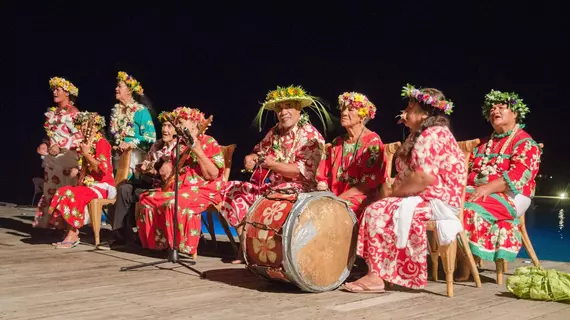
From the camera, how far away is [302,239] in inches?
137

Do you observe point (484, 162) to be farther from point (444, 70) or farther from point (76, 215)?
point (444, 70)

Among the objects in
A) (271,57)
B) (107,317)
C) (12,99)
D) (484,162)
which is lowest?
(107,317)

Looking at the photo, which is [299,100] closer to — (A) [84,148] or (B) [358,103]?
(B) [358,103]

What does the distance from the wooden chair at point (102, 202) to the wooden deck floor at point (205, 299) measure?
92 centimetres

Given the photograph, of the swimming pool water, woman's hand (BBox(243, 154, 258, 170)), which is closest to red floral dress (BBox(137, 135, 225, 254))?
woman's hand (BBox(243, 154, 258, 170))

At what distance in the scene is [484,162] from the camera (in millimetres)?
4375

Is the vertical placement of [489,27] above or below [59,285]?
above

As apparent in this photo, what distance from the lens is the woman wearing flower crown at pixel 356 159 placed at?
4.21 meters

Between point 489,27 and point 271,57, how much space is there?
14.1 ft

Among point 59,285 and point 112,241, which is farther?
point 112,241

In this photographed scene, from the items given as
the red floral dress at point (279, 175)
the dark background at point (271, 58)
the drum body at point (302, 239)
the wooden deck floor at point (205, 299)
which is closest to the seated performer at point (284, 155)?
the red floral dress at point (279, 175)

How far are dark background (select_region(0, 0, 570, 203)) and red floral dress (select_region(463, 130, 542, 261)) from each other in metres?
6.75

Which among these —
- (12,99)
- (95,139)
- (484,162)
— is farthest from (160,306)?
(12,99)

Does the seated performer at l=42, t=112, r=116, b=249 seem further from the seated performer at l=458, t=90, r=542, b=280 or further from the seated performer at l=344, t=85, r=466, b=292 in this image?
the seated performer at l=458, t=90, r=542, b=280
